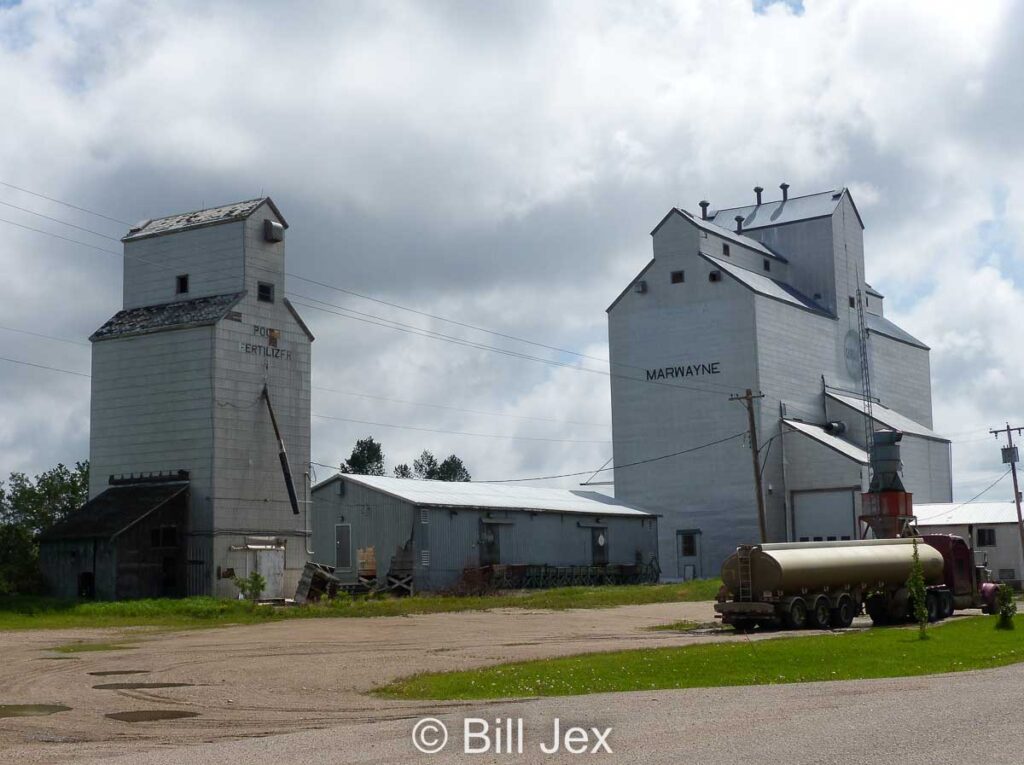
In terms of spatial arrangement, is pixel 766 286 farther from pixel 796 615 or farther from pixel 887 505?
pixel 796 615

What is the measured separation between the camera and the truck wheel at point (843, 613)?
36.1m

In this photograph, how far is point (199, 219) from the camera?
54062 mm

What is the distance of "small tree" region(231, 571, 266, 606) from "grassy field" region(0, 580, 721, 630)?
1.70 meters

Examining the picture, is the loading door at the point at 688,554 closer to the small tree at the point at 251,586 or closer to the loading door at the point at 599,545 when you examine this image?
the loading door at the point at 599,545

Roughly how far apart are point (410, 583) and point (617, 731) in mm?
39756

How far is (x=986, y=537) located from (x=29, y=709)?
2213 inches

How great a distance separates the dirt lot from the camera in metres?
15.5

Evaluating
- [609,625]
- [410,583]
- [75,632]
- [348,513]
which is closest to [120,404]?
[348,513]

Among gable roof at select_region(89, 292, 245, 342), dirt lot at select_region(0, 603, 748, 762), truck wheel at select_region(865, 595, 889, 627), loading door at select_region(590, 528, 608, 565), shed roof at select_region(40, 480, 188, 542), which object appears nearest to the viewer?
dirt lot at select_region(0, 603, 748, 762)

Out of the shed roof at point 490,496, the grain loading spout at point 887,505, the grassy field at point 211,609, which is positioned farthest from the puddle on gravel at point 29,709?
the grain loading spout at point 887,505

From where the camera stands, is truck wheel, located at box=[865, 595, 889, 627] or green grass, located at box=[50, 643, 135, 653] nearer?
green grass, located at box=[50, 643, 135, 653]

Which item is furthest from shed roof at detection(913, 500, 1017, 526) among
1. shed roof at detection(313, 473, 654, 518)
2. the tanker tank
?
the tanker tank

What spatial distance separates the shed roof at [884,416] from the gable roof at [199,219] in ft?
132

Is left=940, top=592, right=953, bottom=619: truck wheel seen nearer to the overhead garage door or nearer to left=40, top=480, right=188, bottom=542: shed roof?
the overhead garage door
